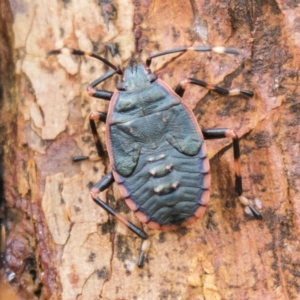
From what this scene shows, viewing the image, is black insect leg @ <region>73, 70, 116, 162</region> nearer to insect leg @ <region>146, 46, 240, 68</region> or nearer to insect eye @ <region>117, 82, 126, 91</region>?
insect eye @ <region>117, 82, 126, 91</region>

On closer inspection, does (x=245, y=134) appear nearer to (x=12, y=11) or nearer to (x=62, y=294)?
(x=62, y=294)

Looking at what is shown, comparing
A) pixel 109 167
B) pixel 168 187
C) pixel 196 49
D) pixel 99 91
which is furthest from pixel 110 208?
pixel 196 49

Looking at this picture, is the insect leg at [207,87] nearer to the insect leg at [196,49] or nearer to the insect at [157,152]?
the insect at [157,152]

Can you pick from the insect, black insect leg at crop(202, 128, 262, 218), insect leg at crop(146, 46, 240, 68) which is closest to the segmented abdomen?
the insect

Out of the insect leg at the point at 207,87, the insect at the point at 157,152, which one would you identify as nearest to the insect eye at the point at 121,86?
the insect at the point at 157,152

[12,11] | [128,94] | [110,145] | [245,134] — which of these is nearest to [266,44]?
[245,134]

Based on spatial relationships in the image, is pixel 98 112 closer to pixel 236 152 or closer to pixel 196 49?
pixel 196 49

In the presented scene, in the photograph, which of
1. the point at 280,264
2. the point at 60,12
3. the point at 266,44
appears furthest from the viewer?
the point at 60,12
